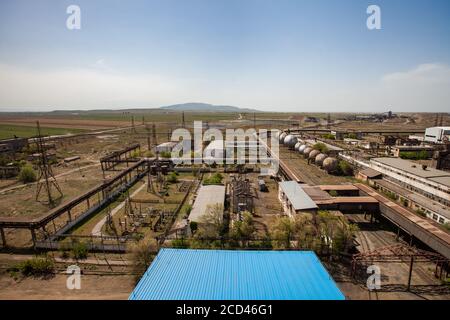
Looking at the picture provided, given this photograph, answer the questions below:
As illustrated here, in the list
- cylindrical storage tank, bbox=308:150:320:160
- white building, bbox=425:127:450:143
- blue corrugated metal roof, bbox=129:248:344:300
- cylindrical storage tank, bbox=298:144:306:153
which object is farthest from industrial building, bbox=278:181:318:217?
white building, bbox=425:127:450:143

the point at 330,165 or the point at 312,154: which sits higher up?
the point at 312,154

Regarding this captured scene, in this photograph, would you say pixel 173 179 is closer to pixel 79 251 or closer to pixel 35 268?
pixel 79 251

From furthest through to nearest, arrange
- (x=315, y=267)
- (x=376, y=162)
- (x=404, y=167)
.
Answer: (x=376, y=162) → (x=404, y=167) → (x=315, y=267)

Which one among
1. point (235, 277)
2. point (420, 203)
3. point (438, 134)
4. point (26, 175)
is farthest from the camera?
point (438, 134)

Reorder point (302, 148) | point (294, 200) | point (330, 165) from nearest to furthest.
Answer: point (294, 200) < point (330, 165) < point (302, 148)

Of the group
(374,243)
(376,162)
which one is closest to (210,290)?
(374,243)

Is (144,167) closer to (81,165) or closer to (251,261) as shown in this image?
(81,165)

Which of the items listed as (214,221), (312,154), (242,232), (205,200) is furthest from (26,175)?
(312,154)
